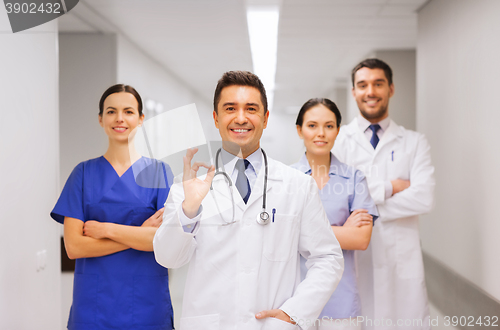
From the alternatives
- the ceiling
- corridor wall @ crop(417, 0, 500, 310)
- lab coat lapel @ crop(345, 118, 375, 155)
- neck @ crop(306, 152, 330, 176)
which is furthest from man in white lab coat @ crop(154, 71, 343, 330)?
corridor wall @ crop(417, 0, 500, 310)

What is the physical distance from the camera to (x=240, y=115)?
1.15 metres

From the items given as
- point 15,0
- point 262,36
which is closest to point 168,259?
point 15,0

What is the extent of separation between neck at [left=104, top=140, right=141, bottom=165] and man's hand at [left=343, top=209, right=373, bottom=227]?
85 centimetres

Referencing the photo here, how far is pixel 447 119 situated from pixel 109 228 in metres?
2.23

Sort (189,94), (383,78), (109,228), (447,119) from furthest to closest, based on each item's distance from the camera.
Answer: (447,119), (189,94), (383,78), (109,228)

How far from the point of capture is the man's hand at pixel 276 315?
1.10m

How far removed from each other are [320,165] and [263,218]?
59 cm

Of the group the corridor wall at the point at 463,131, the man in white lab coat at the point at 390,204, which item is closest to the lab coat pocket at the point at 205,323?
the man in white lab coat at the point at 390,204

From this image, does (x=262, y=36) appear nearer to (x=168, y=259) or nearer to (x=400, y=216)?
(x=400, y=216)

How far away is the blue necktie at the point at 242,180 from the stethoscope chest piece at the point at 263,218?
94 millimetres

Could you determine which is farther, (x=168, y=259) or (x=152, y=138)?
(x=152, y=138)

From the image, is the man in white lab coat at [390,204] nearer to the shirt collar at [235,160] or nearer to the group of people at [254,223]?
the group of people at [254,223]

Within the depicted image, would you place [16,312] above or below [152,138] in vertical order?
below

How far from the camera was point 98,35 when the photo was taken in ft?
10.6
